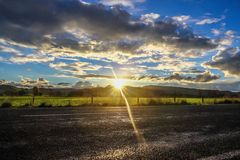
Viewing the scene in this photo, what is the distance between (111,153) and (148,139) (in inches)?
87.7

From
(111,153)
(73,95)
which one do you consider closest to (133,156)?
(111,153)

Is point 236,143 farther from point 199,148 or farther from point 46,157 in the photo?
point 46,157

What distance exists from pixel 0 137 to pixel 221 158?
220 inches

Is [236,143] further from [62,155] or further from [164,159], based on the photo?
[62,155]

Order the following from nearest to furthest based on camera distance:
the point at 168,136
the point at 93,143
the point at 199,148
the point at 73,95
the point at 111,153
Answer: the point at 111,153
the point at 199,148
the point at 93,143
the point at 168,136
the point at 73,95

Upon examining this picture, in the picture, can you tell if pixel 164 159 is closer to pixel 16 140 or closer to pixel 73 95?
pixel 16 140

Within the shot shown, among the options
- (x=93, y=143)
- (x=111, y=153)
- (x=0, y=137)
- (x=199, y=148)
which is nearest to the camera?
(x=111, y=153)

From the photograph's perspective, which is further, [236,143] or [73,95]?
[73,95]

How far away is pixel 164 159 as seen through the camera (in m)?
5.40

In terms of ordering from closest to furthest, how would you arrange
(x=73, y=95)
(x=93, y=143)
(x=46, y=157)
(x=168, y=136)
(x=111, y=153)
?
(x=46, y=157)
(x=111, y=153)
(x=93, y=143)
(x=168, y=136)
(x=73, y=95)

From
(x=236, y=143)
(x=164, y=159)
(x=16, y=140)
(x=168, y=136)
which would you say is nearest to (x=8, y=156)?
(x=16, y=140)

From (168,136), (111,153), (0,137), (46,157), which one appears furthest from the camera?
(168,136)

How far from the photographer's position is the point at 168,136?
8.55 metres

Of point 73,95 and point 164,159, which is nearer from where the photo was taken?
point 164,159
